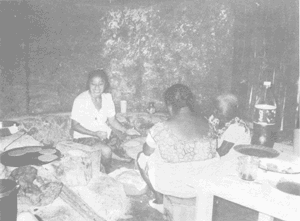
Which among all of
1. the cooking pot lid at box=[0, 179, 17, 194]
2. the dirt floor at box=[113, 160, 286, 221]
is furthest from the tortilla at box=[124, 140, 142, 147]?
the cooking pot lid at box=[0, 179, 17, 194]

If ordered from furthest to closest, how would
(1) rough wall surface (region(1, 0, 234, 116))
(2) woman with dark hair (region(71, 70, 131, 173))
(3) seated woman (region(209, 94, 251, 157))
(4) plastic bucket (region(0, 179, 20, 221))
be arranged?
(1) rough wall surface (region(1, 0, 234, 116)) < (2) woman with dark hair (region(71, 70, 131, 173)) < (3) seated woman (region(209, 94, 251, 157)) < (4) plastic bucket (region(0, 179, 20, 221))

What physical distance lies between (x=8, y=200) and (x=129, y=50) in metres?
3.83

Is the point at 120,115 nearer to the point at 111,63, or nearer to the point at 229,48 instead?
the point at 111,63

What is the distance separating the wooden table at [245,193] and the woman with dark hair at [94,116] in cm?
201

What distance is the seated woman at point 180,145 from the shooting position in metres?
→ 2.64

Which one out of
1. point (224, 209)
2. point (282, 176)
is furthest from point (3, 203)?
point (224, 209)

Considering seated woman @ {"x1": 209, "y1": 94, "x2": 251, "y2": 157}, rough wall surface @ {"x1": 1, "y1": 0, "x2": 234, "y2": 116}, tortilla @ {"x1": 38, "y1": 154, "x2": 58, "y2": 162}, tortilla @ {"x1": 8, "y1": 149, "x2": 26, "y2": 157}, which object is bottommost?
tortilla @ {"x1": 38, "y1": 154, "x2": 58, "y2": 162}

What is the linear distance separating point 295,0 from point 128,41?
9.21 feet

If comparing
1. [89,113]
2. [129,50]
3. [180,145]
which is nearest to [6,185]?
[180,145]

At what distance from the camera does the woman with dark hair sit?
3.99 m

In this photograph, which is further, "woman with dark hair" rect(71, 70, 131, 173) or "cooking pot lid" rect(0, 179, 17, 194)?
"woman with dark hair" rect(71, 70, 131, 173)

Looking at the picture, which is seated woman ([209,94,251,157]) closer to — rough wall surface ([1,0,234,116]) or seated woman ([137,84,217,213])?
seated woman ([137,84,217,213])

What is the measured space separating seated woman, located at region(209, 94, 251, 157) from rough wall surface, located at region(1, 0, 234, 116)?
1.80 m

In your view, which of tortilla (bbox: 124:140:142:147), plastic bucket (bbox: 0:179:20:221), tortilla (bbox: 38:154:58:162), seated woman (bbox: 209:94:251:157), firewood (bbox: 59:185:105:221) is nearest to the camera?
plastic bucket (bbox: 0:179:20:221)
